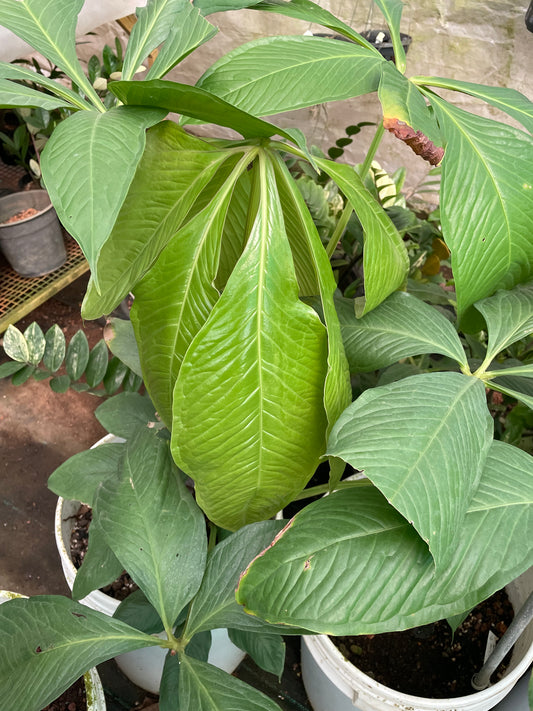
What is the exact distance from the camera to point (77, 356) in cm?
106

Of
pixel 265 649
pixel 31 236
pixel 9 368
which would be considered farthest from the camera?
pixel 31 236

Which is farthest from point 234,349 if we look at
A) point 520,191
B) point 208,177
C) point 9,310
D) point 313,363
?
point 9,310

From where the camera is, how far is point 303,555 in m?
0.55

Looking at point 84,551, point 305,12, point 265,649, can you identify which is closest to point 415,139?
point 305,12

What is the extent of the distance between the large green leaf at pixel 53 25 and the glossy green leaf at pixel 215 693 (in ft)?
2.07

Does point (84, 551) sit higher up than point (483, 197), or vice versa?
Answer: point (483, 197)

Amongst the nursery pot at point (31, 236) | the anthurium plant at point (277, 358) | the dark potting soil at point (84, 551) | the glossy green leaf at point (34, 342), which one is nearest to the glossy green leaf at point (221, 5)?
the anthurium plant at point (277, 358)

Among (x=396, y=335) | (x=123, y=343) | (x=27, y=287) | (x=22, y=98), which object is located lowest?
(x=27, y=287)

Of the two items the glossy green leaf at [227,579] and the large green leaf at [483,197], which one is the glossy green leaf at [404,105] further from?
the glossy green leaf at [227,579]

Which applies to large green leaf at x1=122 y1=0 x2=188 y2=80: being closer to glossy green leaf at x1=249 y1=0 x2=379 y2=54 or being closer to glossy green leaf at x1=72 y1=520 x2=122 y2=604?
glossy green leaf at x1=249 y1=0 x2=379 y2=54

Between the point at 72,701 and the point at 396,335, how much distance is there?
0.74 meters

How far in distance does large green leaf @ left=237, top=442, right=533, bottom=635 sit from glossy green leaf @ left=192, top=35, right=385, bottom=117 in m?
0.41

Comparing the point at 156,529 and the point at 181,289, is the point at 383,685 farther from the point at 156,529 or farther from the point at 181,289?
the point at 181,289

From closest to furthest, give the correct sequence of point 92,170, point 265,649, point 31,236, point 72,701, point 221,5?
point 92,170
point 221,5
point 265,649
point 72,701
point 31,236
